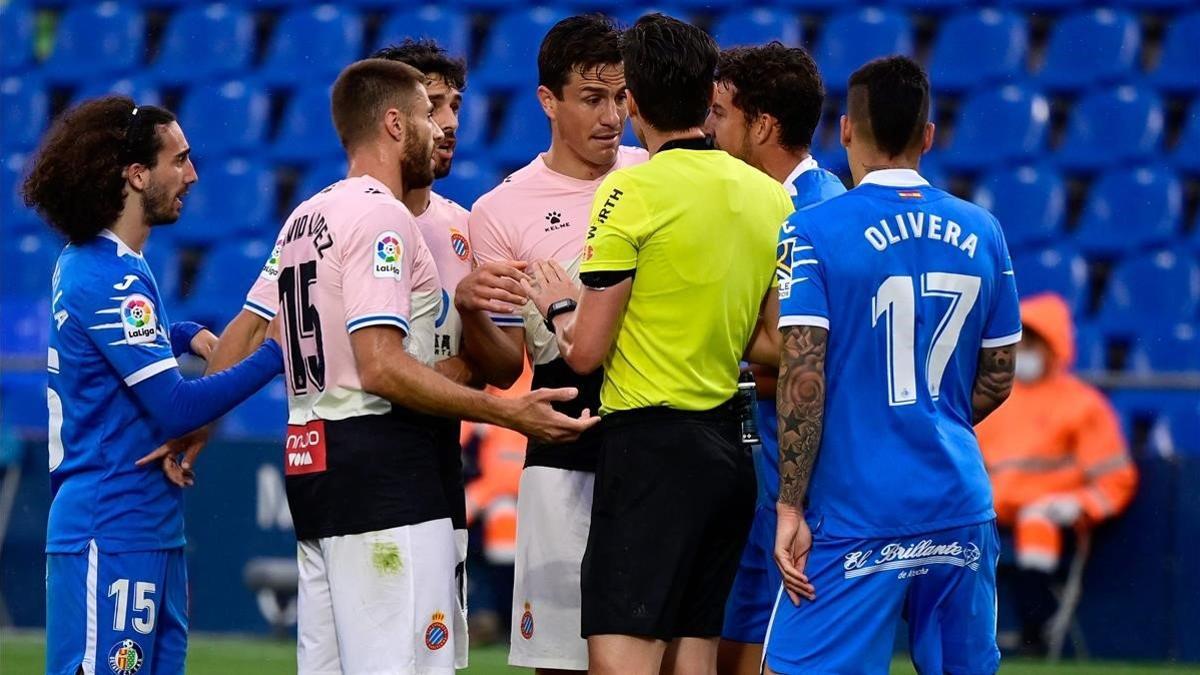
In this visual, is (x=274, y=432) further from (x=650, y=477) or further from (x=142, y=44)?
(x=650, y=477)

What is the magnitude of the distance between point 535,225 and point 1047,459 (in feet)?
15.9

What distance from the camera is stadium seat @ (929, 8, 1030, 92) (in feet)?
38.5

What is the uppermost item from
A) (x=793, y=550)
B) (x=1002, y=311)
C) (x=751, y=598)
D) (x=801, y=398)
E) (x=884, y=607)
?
(x=1002, y=311)

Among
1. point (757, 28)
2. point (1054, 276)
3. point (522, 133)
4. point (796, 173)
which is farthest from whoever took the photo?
point (522, 133)

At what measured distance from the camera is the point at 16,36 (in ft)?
46.2

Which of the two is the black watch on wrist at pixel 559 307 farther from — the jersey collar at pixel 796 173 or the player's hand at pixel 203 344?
the player's hand at pixel 203 344

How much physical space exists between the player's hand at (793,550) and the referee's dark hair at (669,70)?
3.59 feet

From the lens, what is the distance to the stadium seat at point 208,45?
1349 cm

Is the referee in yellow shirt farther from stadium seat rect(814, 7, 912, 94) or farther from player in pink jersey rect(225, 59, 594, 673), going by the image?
stadium seat rect(814, 7, 912, 94)

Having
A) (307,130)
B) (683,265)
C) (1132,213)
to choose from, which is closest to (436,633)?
(683,265)

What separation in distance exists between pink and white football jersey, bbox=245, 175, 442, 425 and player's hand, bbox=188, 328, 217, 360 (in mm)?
857

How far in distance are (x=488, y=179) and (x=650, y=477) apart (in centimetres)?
774

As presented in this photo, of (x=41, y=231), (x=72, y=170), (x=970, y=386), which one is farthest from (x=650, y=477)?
(x=41, y=231)

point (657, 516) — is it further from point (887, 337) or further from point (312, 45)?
point (312, 45)
